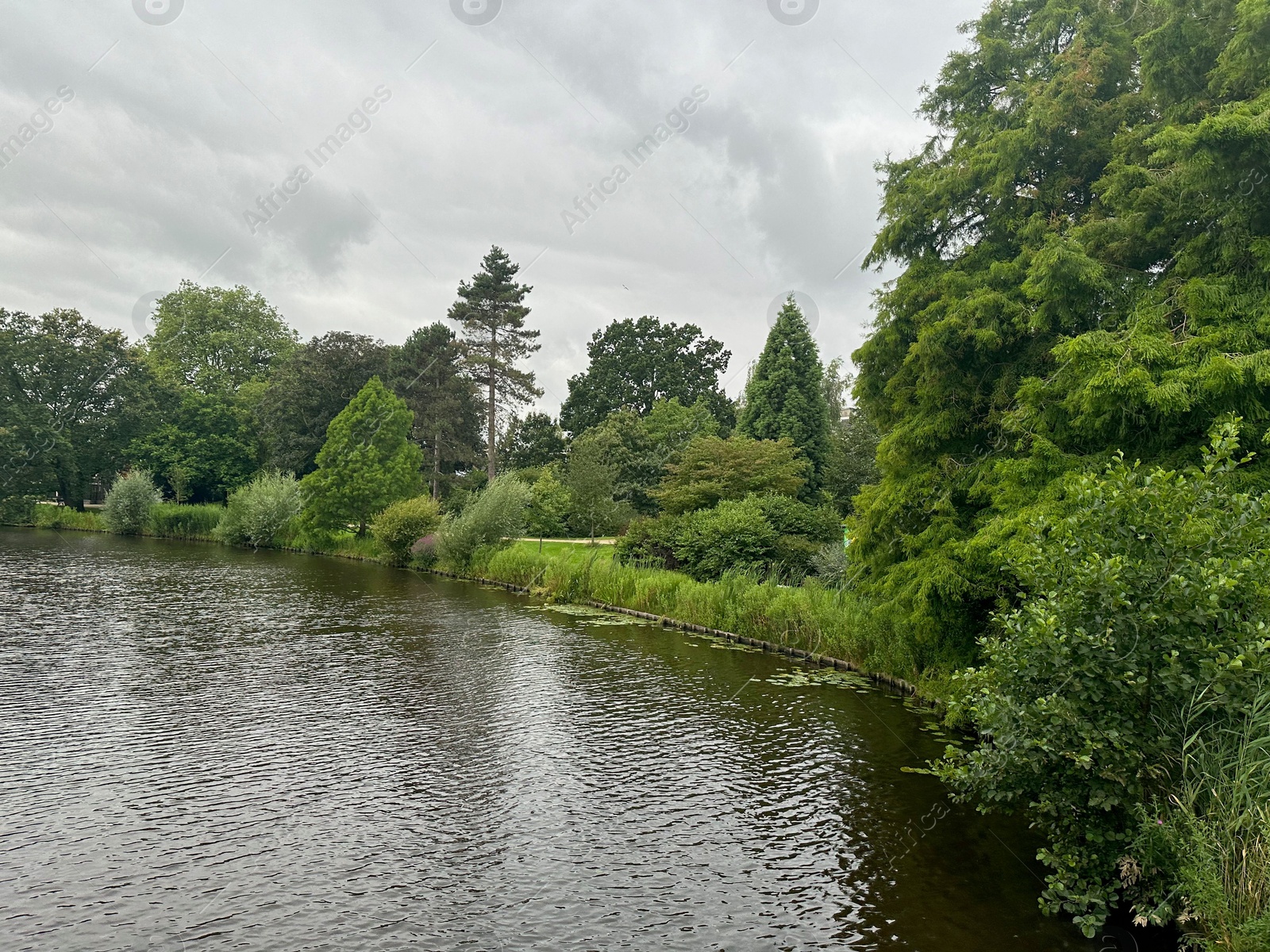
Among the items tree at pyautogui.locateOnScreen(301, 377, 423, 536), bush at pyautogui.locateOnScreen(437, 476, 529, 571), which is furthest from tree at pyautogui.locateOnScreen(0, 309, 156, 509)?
A: bush at pyautogui.locateOnScreen(437, 476, 529, 571)

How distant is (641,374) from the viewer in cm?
6562

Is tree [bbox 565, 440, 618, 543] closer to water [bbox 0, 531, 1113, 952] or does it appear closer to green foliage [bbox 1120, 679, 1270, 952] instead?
water [bbox 0, 531, 1113, 952]

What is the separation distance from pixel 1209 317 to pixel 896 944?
788cm

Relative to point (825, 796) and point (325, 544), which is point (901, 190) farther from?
point (325, 544)

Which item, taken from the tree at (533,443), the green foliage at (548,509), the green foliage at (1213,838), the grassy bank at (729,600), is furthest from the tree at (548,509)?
the green foliage at (1213,838)

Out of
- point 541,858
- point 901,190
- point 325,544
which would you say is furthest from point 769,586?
point 325,544

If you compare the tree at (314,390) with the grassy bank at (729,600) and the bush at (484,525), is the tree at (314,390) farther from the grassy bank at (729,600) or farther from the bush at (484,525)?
the grassy bank at (729,600)

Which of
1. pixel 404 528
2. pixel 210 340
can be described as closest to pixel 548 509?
pixel 404 528

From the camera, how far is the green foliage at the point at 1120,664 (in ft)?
20.6

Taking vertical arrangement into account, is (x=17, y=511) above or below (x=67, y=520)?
above

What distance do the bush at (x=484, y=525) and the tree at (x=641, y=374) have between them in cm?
3153

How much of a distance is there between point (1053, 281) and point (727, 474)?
15197 mm

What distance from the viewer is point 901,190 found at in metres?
14.1

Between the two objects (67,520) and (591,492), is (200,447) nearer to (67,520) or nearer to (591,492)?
(67,520)
